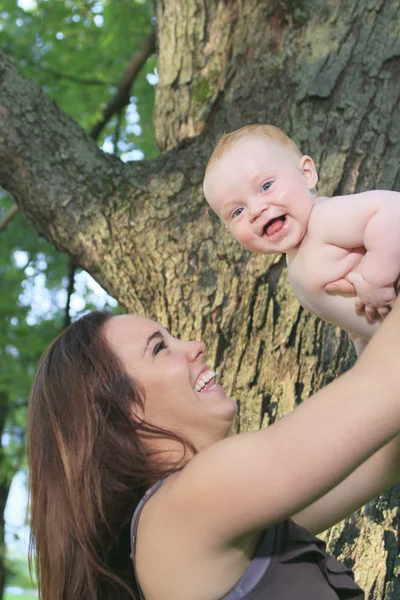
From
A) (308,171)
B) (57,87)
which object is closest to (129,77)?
(57,87)

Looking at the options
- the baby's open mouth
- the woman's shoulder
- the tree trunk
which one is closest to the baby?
the baby's open mouth

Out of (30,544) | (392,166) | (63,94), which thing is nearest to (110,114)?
(63,94)

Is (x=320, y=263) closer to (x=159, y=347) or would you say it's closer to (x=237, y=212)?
(x=237, y=212)

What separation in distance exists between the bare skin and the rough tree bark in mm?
808

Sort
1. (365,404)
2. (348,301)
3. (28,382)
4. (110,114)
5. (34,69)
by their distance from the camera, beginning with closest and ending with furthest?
(365,404) < (348,301) < (110,114) < (34,69) < (28,382)

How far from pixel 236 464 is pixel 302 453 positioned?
149mm

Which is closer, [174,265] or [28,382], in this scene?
[174,265]

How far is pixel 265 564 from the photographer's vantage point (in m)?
1.92

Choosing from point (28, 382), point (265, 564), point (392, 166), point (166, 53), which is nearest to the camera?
point (265, 564)

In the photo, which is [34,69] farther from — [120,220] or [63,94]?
[120,220]

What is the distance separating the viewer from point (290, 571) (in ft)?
6.40

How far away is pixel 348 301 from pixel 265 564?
67 centimetres

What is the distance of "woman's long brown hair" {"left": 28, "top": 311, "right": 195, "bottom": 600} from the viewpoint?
6.60 ft

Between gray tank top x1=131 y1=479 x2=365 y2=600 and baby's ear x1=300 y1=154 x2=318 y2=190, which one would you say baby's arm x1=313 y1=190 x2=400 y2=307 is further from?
gray tank top x1=131 y1=479 x2=365 y2=600
